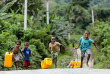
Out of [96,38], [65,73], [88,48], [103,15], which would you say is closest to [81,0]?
[103,15]

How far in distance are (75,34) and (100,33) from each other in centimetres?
1541

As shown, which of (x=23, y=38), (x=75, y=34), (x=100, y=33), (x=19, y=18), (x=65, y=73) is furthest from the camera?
(x=75, y=34)

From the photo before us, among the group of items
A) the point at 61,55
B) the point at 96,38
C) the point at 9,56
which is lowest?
the point at 61,55

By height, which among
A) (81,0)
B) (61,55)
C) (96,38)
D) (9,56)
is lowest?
(61,55)

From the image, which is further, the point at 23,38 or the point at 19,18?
the point at 19,18

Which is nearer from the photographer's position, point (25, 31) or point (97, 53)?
point (25, 31)

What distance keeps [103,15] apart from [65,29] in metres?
18.6

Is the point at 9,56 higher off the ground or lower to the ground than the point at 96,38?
higher

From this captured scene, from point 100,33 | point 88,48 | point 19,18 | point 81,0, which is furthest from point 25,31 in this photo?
point 81,0

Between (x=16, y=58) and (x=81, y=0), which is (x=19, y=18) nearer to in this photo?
(x=16, y=58)

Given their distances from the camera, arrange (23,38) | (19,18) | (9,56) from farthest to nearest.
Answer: (19,18) → (23,38) → (9,56)

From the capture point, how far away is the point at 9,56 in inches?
287

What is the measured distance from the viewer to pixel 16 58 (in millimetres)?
7492

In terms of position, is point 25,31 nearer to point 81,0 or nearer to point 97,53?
point 97,53
